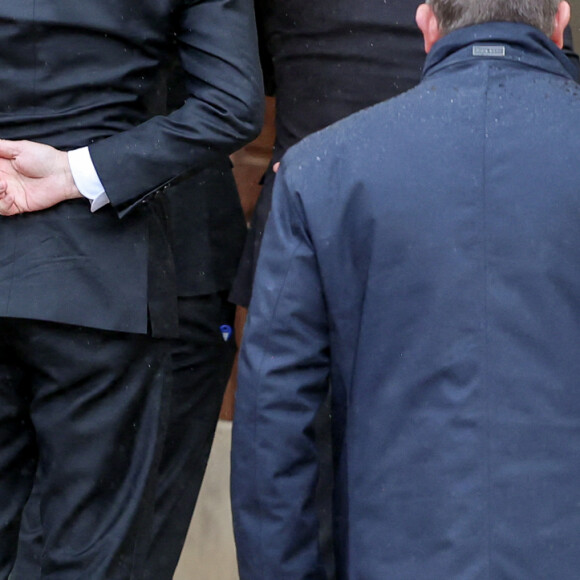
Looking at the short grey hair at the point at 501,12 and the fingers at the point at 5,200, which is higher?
the short grey hair at the point at 501,12

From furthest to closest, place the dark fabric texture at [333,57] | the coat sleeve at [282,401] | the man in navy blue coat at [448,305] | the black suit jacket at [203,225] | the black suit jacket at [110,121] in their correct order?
the black suit jacket at [203,225] < the dark fabric texture at [333,57] < the black suit jacket at [110,121] < the coat sleeve at [282,401] < the man in navy blue coat at [448,305]

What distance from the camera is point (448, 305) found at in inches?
70.1

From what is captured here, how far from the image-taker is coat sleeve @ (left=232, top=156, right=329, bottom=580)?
6.15 ft

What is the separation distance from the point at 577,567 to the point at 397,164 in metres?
0.62

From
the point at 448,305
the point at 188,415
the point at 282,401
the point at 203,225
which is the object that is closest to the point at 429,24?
the point at 448,305

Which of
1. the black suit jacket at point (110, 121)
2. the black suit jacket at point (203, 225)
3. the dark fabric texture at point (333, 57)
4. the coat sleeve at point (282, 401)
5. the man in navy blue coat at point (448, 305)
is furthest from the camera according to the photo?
the black suit jacket at point (203, 225)

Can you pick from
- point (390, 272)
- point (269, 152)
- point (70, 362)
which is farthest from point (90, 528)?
point (269, 152)

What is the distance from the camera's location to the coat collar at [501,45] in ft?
5.92

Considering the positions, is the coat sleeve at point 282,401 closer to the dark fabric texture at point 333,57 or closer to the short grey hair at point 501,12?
the short grey hair at point 501,12

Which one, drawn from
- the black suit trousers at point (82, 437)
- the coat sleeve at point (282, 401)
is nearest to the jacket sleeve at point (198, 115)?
the black suit trousers at point (82, 437)

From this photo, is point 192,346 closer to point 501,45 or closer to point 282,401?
point 282,401

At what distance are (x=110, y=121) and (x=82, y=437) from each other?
21.8 inches

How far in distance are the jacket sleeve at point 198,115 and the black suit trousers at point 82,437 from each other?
0.88ft

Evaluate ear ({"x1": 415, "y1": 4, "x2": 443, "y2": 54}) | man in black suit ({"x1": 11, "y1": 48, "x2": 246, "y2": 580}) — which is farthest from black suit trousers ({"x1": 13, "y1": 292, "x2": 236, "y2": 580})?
ear ({"x1": 415, "y1": 4, "x2": 443, "y2": 54})
